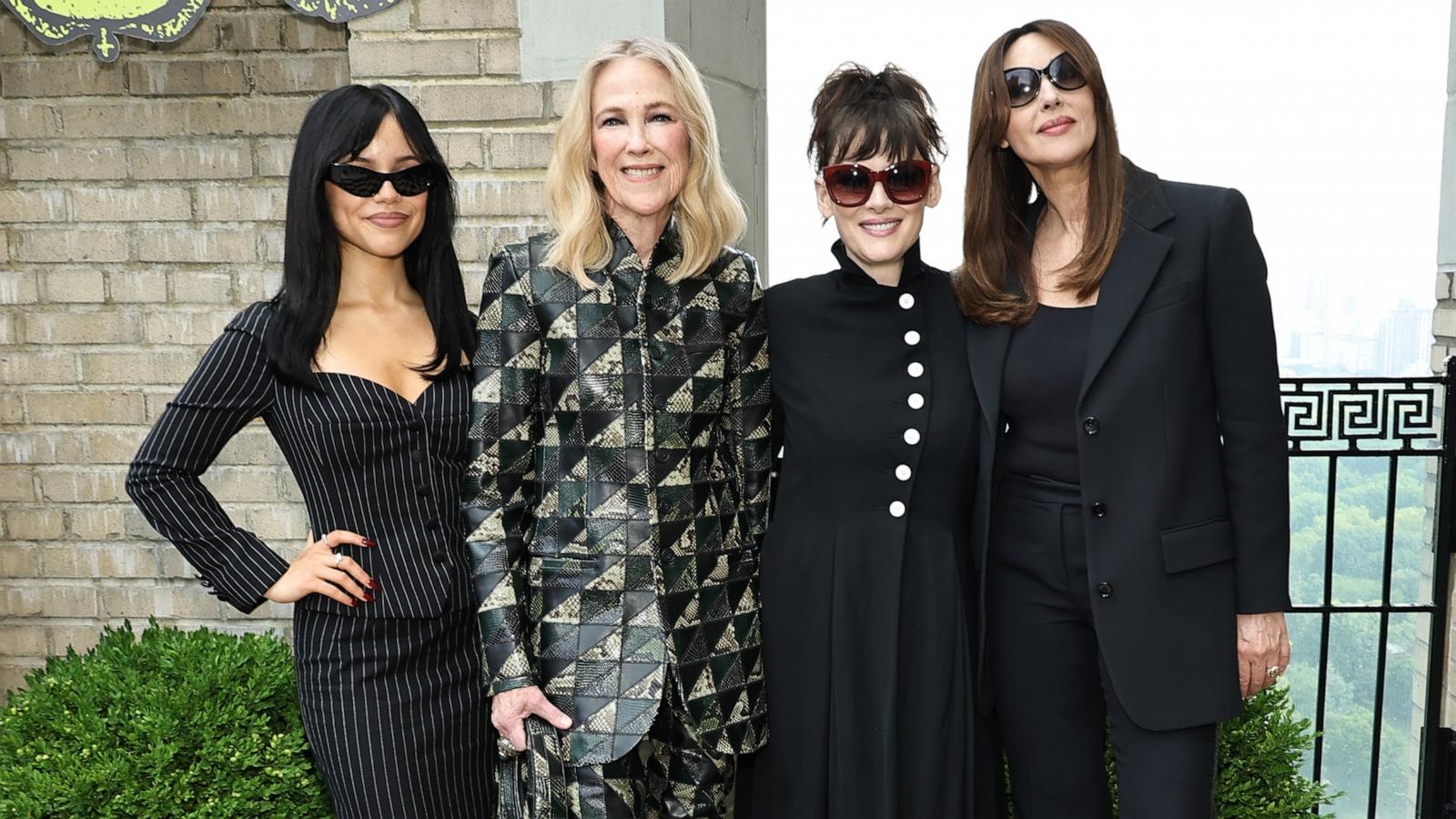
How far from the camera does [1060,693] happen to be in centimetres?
224

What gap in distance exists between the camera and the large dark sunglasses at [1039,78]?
2180 millimetres

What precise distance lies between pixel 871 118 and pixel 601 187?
1.99ft

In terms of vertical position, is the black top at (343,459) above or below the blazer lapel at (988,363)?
below

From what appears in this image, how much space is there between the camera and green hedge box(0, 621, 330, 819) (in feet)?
8.16

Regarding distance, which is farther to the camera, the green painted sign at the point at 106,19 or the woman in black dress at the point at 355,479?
the green painted sign at the point at 106,19

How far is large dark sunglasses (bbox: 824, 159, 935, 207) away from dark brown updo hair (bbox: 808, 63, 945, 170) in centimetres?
3

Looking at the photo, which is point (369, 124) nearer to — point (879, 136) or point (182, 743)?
point (879, 136)

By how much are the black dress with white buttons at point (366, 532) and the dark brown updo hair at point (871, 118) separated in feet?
3.25

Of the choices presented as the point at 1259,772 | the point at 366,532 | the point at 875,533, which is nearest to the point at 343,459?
the point at 366,532

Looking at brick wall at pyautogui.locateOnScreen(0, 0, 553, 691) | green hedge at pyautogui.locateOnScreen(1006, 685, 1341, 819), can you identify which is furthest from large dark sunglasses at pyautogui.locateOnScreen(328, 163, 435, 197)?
brick wall at pyautogui.locateOnScreen(0, 0, 553, 691)

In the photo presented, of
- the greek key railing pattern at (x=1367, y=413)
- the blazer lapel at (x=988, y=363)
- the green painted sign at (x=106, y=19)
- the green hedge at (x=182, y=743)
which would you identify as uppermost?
the green painted sign at (x=106, y=19)

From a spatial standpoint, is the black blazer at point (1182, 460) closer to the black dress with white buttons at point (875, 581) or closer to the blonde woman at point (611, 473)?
the black dress with white buttons at point (875, 581)

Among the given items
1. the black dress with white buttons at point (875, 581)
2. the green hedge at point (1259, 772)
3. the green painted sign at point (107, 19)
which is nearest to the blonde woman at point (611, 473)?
the black dress with white buttons at point (875, 581)

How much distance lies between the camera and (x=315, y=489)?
2.22 metres
